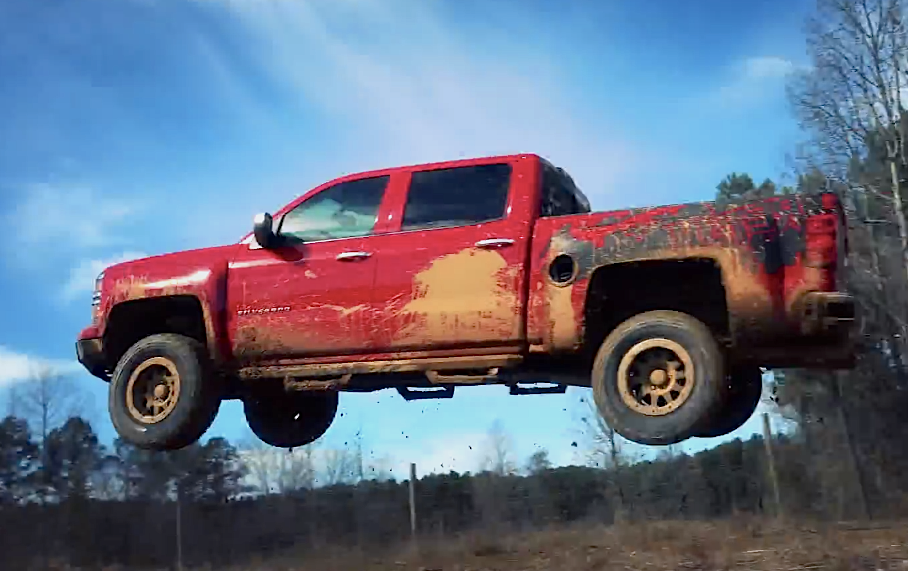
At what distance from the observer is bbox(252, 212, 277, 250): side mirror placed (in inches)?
209

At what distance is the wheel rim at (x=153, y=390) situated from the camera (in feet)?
18.2

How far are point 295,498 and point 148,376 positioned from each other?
828cm

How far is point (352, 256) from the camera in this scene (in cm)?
531

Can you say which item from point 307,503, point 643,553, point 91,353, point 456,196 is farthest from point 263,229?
point 307,503

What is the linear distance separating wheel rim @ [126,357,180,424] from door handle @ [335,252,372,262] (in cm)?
124

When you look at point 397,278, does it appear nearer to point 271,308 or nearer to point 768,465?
point 271,308

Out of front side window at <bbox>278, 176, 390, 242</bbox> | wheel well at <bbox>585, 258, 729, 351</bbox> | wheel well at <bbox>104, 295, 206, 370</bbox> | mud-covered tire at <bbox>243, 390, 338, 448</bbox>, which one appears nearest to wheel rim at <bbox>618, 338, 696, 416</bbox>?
wheel well at <bbox>585, 258, 729, 351</bbox>

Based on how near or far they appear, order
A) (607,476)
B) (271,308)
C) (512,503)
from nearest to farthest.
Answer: (271,308)
(512,503)
(607,476)

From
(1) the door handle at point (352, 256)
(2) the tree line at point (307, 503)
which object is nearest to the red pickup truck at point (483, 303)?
(1) the door handle at point (352, 256)

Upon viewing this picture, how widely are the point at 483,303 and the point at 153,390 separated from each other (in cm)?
222

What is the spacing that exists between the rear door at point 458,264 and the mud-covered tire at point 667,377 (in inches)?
20.8

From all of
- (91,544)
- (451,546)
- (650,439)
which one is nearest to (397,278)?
(650,439)

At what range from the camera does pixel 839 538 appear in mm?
7898

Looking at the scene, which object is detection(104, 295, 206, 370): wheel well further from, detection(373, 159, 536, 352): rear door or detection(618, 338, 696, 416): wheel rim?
detection(618, 338, 696, 416): wheel rim
